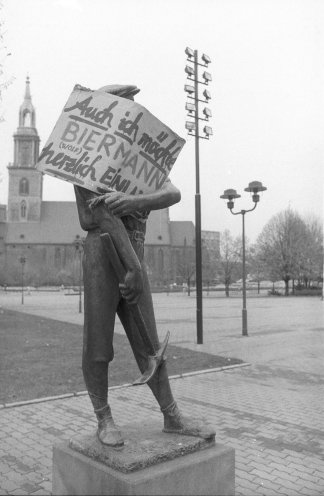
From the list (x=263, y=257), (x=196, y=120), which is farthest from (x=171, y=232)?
(x=196, y=120)

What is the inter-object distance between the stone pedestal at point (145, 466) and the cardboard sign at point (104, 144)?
1729 millimetres

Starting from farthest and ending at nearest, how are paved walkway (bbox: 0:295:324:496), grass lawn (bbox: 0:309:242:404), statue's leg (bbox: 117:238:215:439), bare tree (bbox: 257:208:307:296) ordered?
bare tree (bbox: 257:208:307:296)
grass lawn (bbox: 0:309:242:404)
paved walkway (bbox: 0:295:324:496)
statue's leg (bbox: 117:238:215:439)

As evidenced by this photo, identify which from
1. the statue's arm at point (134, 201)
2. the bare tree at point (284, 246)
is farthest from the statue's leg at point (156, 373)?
the bare tree at point (284, 246)

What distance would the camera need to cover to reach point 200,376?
369 inches

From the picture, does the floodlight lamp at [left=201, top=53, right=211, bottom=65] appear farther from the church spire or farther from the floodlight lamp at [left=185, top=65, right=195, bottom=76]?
the church spire

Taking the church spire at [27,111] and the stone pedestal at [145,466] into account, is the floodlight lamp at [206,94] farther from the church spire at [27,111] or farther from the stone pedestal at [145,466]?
the church spire at [27,111]

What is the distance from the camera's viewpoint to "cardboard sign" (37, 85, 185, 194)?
324 cm

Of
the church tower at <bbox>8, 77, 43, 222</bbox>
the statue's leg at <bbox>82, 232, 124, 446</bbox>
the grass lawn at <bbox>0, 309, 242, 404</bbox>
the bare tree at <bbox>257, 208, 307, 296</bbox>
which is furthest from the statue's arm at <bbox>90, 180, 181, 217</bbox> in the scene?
the church tower at <bbox>8, 77, 43, 222</bbox>

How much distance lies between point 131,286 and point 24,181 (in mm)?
93880

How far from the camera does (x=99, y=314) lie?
3.36 meters

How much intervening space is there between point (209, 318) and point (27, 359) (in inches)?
513

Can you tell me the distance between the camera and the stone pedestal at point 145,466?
2.93 metres

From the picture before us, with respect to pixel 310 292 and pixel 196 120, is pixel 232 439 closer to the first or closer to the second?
pixel 196 120

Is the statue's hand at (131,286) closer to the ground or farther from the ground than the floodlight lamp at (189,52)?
closer to the ground
